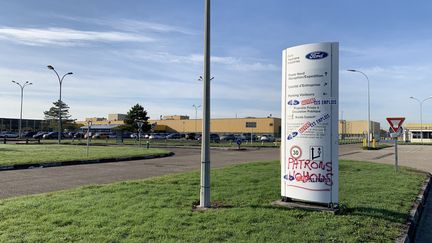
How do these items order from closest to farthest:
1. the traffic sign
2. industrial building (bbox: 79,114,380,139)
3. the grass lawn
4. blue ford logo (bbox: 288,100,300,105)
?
1. blue ford logo (bbox: 288,100,300,105)
2. the traffic sign
3. the grass lawn
4. industrial building (bbox: 79,114,380,139)

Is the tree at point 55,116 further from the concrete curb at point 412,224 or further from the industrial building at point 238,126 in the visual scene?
the concrete curb at point 412,224

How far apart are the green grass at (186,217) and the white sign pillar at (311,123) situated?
0.65 metres

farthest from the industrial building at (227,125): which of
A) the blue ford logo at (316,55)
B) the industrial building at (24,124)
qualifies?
the blue ford logo at (316,55)

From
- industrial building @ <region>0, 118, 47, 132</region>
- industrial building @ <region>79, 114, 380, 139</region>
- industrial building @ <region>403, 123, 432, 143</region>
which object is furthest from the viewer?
industrial building @ <region>0, 118, 47, 132</region>

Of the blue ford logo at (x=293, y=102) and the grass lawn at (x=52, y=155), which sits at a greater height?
the blue ford logo at (x=293, y=102)

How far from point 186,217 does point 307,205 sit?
8.63ft

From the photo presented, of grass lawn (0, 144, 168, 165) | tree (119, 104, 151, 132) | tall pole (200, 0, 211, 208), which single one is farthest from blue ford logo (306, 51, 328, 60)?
tree (119, 104, 151, 132)

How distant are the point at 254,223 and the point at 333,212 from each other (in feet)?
5.87

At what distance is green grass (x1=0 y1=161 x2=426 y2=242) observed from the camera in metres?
5.29

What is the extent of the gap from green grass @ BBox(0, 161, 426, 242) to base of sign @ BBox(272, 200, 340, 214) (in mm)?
236

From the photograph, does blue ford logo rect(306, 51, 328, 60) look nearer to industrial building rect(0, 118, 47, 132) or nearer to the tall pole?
the tall pole

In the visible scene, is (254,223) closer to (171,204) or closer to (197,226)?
(197,226)

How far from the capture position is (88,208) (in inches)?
271

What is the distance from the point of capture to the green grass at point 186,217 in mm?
5293
